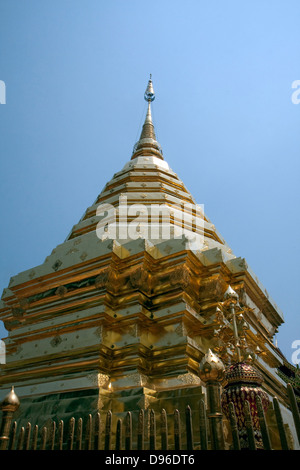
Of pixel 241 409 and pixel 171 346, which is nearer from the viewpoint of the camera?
pixel 241 409

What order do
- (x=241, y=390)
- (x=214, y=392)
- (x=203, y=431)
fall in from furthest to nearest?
(x=241, y=390) → (x=214, y=392) → (x=203, y=431)

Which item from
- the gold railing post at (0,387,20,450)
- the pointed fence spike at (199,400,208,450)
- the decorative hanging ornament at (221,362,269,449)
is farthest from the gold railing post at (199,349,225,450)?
the gold railing post at (0,387,20,450)

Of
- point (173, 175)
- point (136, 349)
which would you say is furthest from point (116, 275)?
point (173, 175)

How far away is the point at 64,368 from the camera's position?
6.08m

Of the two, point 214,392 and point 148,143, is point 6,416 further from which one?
point 148,143

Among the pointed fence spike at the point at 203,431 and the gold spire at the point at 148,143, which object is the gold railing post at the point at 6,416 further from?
the gold spire at the point at 148,143

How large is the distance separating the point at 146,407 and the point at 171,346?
106 cm

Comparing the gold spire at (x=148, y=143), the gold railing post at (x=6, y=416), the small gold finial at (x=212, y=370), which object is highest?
the gold spire at (x=148, y=143)

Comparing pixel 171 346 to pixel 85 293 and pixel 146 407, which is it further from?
pixel 85 293

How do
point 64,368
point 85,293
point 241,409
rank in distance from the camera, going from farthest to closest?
point 85,293 → point 64,368 → point 241,409

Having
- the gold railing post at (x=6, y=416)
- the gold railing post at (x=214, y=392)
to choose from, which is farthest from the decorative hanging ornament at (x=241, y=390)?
the gold railing post at (x=6, y=416)

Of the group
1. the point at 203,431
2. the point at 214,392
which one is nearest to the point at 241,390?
the point at 214,392

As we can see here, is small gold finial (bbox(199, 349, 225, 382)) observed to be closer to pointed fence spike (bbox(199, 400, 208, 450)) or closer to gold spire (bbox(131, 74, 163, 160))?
pointed fence spike (bbox(199, 400, 208, 450))
